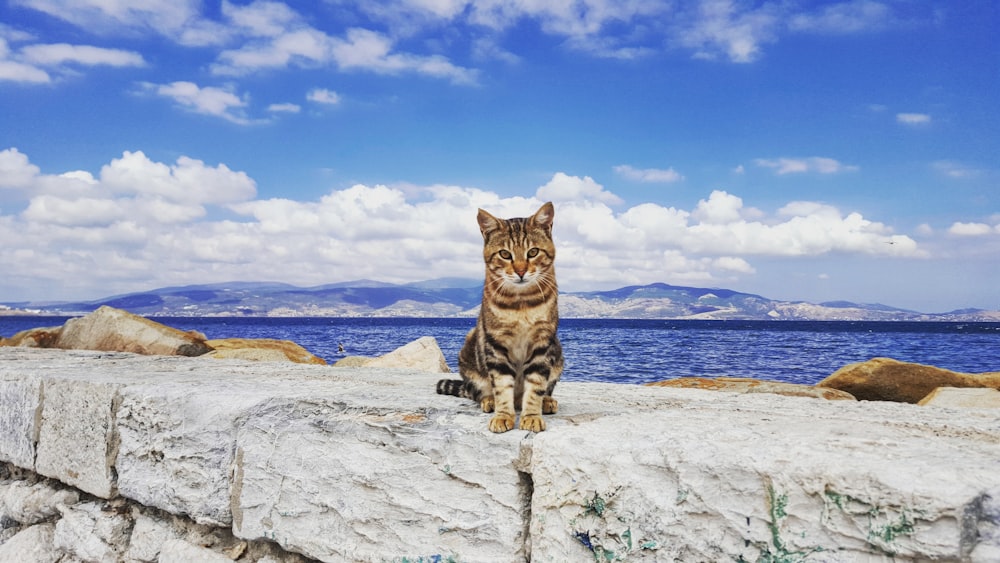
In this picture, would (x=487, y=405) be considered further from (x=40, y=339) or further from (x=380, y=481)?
(x=40, y=339)

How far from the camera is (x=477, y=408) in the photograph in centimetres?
298

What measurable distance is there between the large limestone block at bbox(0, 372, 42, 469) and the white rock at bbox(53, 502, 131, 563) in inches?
26.1

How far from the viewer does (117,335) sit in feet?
27.6

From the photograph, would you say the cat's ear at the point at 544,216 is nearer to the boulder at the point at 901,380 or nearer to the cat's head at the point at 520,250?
the cat's head at the point at 520,250

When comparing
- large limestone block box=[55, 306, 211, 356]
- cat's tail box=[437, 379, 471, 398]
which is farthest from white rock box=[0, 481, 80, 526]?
large limestone block box=[55, 306, 211, 356]

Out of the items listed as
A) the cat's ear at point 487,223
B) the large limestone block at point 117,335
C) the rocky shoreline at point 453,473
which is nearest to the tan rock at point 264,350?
the large limestone block at point 117,335

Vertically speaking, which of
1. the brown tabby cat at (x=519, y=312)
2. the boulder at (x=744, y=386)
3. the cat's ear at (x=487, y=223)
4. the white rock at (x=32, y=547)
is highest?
the cat's ear at (x=487, y=223)

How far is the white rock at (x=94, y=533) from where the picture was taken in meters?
3.66

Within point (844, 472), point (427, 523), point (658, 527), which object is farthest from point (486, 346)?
point (844, 472)

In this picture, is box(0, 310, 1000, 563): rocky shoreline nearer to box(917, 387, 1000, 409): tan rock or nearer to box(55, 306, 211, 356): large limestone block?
box(917, 387, 1000, 409): tan rock

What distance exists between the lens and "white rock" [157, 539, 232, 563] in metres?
3.24

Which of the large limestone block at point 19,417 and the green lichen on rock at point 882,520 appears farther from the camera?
the large limestone block at point 19,417

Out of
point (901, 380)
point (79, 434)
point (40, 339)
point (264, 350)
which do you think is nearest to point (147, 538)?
point (79, 434)

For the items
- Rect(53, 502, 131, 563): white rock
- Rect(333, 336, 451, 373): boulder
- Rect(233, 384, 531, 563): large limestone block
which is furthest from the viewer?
Rect(333, 336, 451, 373): boulder
